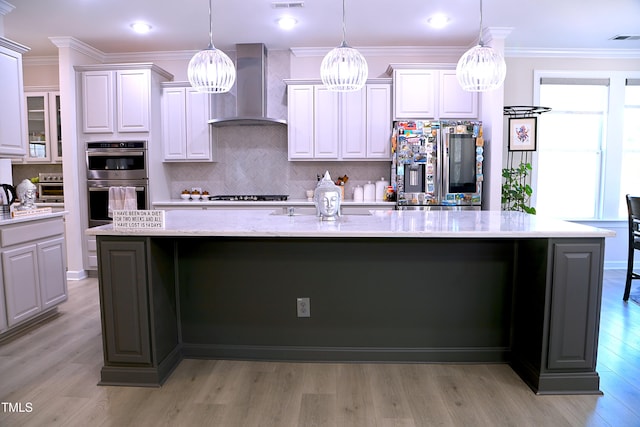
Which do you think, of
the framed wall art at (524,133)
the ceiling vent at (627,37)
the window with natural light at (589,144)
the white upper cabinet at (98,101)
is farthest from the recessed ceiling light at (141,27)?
the ceiling vent at (627,37)

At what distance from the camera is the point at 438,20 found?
169 inches

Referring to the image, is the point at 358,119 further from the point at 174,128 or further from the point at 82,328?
the point at 82,328

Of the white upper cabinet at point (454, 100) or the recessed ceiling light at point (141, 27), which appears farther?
the white upper cabinet at point (454, 100)

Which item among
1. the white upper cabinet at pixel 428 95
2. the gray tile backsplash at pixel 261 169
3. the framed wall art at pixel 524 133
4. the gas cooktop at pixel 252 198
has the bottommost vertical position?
the gas cooktop at pixel 252 198

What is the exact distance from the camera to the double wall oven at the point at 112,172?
16.2 feet

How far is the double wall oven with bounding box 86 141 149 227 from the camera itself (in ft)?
16.2

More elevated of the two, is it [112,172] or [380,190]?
[112,172]

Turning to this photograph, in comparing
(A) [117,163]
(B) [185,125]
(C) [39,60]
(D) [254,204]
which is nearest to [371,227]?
(D) [254,204]

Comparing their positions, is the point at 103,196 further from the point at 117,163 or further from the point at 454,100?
the point at 454,100

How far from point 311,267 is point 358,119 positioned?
2.72m

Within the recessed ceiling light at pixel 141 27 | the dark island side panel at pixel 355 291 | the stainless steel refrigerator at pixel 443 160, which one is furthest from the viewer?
the stainless steel refrigerator at pixel 443 160

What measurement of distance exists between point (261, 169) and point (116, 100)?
1.82 meters

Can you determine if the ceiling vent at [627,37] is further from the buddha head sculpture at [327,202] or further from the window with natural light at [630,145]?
the buddha head sculpture at [327,202]

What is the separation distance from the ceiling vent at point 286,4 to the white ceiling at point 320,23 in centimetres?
5
